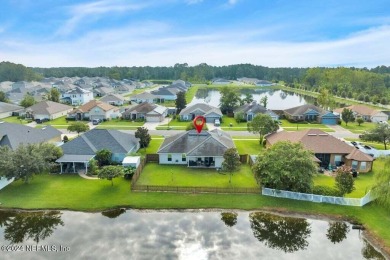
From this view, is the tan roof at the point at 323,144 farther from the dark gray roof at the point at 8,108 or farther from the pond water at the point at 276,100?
the dark gray roof at the point at 8,108

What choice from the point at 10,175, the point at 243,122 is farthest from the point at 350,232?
the point at 243,122

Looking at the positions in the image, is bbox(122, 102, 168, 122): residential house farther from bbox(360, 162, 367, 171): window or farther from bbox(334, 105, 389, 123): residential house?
bbox(334, 105, 389, 123): residential house

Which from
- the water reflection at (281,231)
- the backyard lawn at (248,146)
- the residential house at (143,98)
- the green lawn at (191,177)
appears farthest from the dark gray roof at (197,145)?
the residential house at (143,98)

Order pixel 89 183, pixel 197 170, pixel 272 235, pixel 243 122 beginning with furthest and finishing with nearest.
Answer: pixel 243 122
pixel 197 170
pixel 89 183
pixel 272 235

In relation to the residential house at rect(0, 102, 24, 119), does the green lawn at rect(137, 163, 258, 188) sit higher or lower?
lower

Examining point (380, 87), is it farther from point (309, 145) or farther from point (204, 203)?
point (204, 203)

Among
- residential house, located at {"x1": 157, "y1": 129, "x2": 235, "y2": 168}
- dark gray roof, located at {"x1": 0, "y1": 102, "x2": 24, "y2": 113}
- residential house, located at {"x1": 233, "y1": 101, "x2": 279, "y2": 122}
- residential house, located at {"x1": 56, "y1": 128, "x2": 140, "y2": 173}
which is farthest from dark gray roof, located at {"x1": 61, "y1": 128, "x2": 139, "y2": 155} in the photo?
dark gray roof, located at {"x1": 0, "y1": 102, "x2": 24, "y2": 113}

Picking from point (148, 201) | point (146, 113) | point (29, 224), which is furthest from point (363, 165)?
point (146, 113)

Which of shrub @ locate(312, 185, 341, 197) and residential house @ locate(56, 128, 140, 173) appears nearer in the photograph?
shrub @ locate(312, 185, 341, 197)
